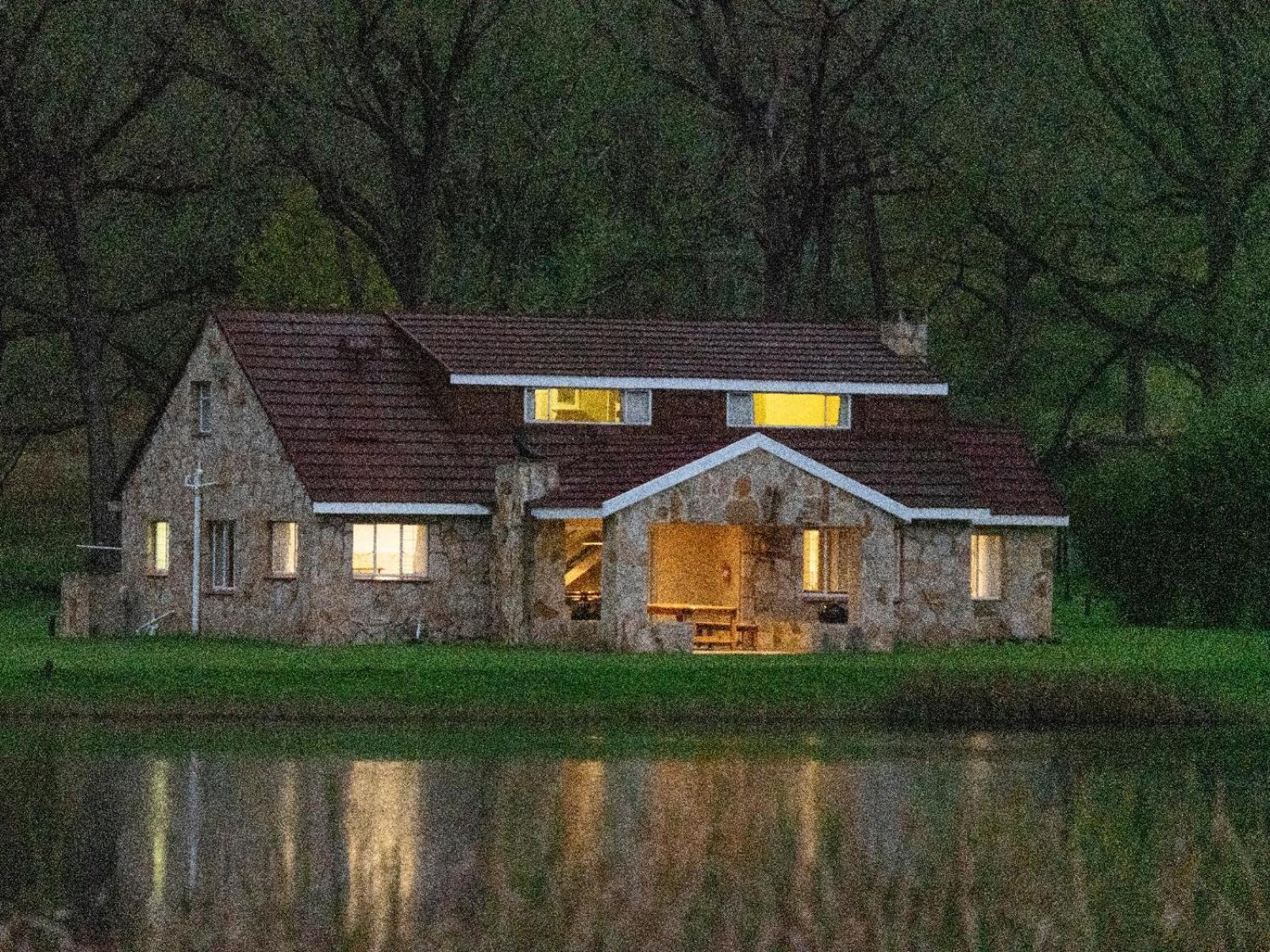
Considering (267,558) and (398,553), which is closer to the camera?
(398,553)

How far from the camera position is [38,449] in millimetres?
89312

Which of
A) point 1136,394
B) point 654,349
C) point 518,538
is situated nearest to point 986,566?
point 654,349

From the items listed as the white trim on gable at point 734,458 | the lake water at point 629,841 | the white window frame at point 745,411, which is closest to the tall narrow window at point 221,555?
the white trim on gable at point 734,458

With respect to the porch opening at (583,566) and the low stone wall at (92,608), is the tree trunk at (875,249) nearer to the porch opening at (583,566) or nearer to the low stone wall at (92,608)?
the porch opening at (583,566)

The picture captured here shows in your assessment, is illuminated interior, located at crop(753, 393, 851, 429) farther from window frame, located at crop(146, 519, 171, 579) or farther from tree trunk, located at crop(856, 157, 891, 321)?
tree trunk, located at crop(856, 157, 891, 321)

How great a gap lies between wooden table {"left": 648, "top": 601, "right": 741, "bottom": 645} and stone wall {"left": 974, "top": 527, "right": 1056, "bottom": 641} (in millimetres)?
4335

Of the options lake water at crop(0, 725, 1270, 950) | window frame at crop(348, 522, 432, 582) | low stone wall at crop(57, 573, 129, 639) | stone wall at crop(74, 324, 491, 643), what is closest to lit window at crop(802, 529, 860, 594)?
stone wall at crop(74, 324, 491, 643)

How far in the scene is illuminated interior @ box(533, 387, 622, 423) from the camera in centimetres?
5188

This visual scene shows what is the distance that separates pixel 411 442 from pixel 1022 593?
992 centimetres

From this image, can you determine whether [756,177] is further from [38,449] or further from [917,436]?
[38,449]

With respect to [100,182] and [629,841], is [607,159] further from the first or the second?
[629,841]

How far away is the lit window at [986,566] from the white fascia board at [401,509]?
8.12 meters

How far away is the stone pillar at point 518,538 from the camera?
1933 inches

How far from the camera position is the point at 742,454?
47.9m
